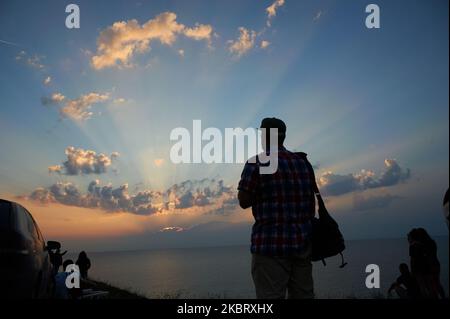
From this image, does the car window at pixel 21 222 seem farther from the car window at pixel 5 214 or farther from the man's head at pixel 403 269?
the man's head at pixel 403 269

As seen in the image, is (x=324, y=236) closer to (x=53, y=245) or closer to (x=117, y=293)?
(x=53, y=245)

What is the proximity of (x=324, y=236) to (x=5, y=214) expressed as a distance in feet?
11.5

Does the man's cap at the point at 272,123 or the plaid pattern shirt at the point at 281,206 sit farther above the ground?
the man's cap at the point at 272,123

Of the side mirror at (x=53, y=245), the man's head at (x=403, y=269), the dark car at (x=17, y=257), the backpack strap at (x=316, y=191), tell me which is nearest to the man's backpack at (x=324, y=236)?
the backpack strap at (x=316, y=191)

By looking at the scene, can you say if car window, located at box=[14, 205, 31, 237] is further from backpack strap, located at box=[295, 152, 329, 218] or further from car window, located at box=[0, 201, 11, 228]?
backpack strap, located at box=[295, 152, 329, 218]

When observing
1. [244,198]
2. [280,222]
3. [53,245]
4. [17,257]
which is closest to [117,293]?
[53,245]

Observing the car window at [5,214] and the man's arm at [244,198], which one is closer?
the man's arm at [244,198]

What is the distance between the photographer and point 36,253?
5.18 meters

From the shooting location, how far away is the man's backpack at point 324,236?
12.6ft

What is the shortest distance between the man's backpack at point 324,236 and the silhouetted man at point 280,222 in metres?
0.08

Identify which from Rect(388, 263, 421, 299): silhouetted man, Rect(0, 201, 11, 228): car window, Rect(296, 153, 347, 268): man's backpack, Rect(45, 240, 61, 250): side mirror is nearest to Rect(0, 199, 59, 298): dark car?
Rect(0, 201, 11, 228): car window

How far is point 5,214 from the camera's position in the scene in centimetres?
470

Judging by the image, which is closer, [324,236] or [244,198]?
[244,198]
